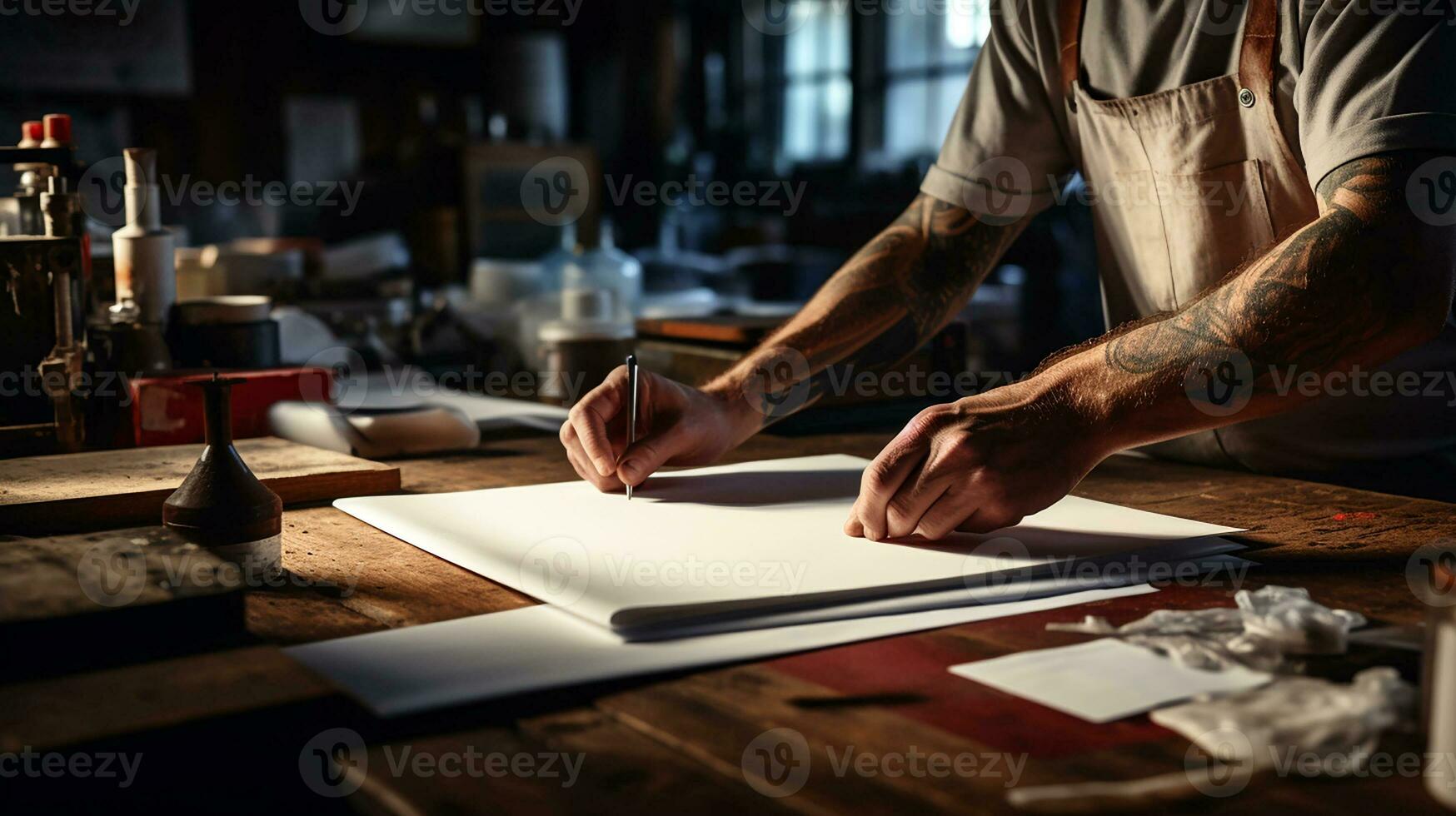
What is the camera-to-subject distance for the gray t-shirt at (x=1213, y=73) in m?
1.13

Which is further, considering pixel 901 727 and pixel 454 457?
pixel 454 457

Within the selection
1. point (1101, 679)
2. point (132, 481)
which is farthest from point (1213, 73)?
point (132, 481)

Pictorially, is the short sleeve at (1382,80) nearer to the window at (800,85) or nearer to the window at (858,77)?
the window at (858,77)

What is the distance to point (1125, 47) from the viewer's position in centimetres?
163

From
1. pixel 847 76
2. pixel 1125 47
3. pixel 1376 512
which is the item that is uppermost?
pixel 847 76

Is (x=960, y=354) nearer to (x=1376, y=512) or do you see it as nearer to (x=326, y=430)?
(x=1376, y=512)

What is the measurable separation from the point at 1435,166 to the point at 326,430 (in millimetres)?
1240

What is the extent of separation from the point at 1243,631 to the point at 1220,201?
3.04ft

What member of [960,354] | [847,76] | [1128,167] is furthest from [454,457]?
[847,76]

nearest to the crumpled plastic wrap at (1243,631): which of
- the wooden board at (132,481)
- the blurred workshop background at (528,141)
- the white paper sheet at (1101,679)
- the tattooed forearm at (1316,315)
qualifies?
the white paper sheet at (1101,679)

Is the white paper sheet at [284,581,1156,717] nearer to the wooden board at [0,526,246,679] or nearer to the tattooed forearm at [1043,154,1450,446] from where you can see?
the wooden board at [0,526,246,679]

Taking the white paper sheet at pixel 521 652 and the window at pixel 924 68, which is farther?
the window at pixel 924 68

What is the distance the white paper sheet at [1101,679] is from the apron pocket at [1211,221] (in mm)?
884

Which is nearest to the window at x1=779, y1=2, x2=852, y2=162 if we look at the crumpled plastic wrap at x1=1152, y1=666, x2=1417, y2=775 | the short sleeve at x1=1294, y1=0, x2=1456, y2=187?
the short sleeve at x1=1294, y1=0, x2=1456, y2=187
